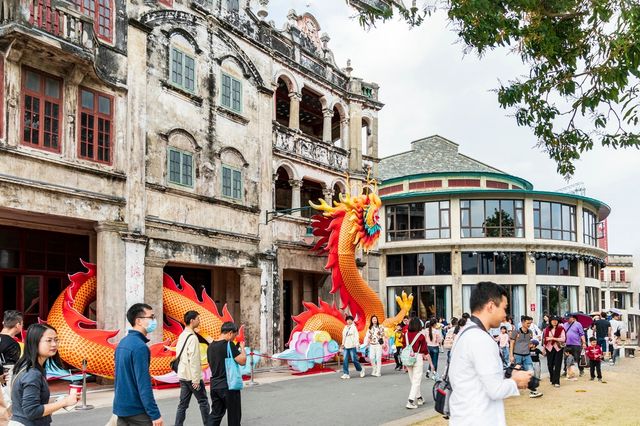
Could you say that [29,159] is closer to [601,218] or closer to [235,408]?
[235,408]

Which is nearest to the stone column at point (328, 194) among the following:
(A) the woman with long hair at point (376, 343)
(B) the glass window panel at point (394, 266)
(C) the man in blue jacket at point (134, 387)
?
(A) the woman with long hair at point (376, 343)

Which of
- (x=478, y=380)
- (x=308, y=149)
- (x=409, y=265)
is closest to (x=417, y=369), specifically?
(x=478, y=380)

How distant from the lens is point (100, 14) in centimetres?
1527

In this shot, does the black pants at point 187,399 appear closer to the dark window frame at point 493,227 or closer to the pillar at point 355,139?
the pillar at point 355,139

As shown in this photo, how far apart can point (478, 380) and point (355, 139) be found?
70.5 ft

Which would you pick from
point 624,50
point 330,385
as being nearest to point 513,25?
point 624,50

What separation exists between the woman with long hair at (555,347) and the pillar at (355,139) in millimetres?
12053

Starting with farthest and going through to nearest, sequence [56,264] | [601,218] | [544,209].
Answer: [601,218] < [544,209] < [56,264]

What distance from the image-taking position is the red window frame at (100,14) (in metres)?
14.9

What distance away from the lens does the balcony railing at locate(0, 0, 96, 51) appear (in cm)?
1281

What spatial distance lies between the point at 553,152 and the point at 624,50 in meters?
2.56

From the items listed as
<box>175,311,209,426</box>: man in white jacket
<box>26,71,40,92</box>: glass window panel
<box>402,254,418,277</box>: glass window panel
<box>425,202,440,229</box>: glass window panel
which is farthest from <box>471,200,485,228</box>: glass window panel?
<box>175,311,209,426</box>: man in white jacket

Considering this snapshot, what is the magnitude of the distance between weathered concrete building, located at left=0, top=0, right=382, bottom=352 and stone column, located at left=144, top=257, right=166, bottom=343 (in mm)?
43

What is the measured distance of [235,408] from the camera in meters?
8.21
